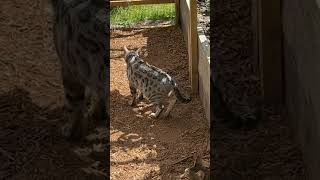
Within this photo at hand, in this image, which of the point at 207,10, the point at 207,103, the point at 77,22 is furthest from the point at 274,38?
the point at 207,10

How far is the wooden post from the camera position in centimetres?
834

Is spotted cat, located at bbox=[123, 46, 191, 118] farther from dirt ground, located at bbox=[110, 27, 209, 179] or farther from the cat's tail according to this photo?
dirt ground, located at bbox=[110, 27, 209, 179]

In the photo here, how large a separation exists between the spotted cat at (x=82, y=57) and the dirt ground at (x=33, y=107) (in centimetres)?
24

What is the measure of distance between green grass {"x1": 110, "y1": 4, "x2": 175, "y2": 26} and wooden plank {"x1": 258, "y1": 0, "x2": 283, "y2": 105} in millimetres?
3509

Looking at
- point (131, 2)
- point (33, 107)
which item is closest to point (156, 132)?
point (33, 107)

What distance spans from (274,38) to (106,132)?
6.45 ft

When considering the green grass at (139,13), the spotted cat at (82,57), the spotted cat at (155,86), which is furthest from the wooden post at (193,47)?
the green grass at (139,13)

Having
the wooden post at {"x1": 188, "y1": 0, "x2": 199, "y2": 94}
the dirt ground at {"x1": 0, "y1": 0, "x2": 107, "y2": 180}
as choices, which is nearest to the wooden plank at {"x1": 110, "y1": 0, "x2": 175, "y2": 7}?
the dirt ground at {"x1": 0, "y1": 0, "x2": 107, "y2": 180}

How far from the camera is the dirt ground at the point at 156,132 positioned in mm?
7023

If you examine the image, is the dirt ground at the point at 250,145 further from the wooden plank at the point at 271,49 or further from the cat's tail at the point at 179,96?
the cat's tail at the point at 179,96

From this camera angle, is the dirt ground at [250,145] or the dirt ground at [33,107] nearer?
the dirt ground at [250,145]

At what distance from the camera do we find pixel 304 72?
21.7 ft

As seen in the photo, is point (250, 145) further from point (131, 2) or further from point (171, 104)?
point (131, 2)

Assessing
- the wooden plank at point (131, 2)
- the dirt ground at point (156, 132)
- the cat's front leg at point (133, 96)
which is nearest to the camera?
the dirt ground at point (156, 132)
